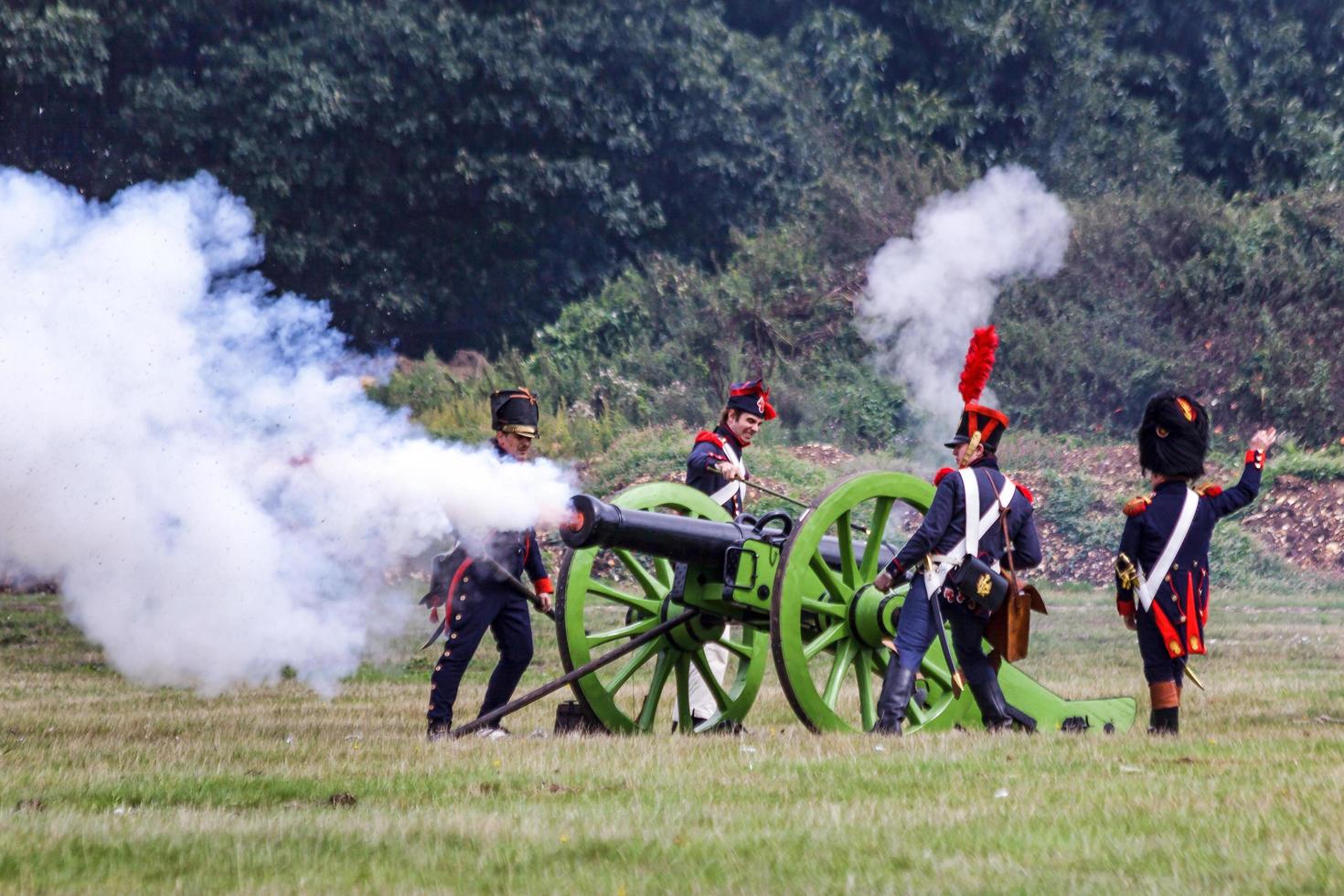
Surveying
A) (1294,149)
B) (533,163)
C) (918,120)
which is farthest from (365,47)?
(1294,149)

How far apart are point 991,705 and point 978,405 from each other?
4.39 feet

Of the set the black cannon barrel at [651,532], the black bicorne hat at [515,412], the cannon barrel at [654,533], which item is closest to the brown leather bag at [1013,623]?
the cannon barrel at [654,533]

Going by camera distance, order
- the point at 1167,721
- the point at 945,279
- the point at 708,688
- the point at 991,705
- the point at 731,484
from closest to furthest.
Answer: the point at 1167,721
the point at 991,705
the point at 708,688
the point at 731,484
the point at 945,279

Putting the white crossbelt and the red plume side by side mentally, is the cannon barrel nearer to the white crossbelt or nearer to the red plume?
the white crossbelt

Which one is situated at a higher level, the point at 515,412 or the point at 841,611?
the point at 515,412

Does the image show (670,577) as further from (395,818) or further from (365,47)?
(365,47)

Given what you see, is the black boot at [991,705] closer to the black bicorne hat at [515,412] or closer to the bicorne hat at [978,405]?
the bicorne hat at [978,405]

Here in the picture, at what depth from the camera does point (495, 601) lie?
795 centimetres

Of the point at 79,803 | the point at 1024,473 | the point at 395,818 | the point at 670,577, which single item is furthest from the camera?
the point at 1024,473

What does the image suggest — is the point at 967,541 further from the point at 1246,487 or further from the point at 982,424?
the point at 1246,487

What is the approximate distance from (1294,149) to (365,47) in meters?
13.4

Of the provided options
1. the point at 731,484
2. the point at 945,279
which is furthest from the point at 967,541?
the point at 945,279

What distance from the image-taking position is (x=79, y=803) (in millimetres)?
5645

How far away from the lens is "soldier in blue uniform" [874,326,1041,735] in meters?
7.50
